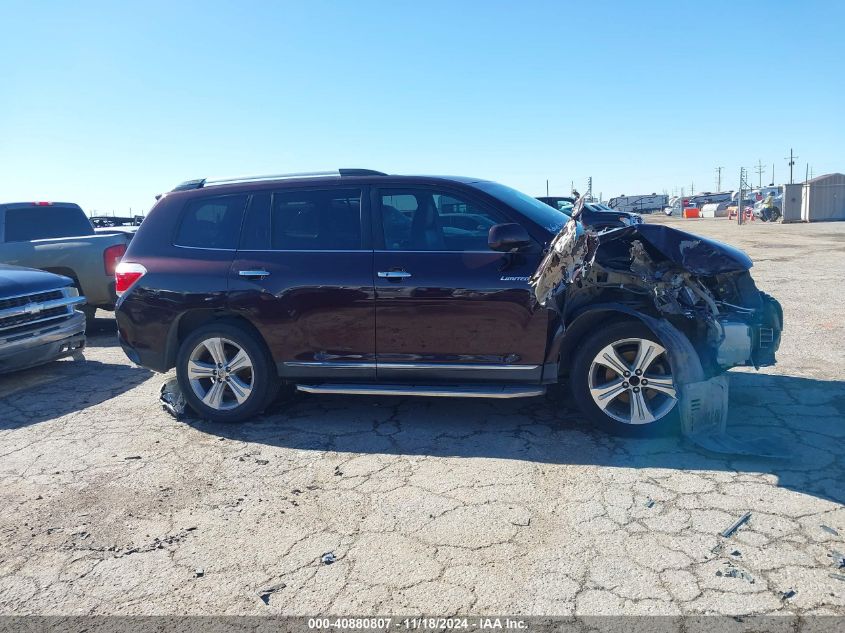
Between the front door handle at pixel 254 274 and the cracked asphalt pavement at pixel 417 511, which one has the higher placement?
the front door handle at pixel 254 274

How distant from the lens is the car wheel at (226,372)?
513 centimetres

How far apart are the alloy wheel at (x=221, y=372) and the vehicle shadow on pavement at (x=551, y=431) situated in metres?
0.22

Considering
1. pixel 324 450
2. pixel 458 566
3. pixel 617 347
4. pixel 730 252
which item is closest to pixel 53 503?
pixel 324 450

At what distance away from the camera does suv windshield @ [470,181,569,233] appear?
493cm

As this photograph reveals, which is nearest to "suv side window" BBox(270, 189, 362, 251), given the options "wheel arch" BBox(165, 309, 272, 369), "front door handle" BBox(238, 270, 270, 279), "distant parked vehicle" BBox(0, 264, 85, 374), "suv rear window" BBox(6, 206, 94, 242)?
"front door handle" BBox(238, 270, 270, 279)

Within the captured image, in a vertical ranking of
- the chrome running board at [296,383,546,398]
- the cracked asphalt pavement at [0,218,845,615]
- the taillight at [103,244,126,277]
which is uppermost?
the taillight at [103,244,126,277]

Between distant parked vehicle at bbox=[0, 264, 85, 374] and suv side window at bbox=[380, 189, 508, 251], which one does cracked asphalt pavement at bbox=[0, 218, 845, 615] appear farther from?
suv side window at bbox=[380, 189, 508, 251]

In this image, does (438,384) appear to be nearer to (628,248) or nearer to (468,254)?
(468,254)

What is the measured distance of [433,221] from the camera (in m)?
4.95

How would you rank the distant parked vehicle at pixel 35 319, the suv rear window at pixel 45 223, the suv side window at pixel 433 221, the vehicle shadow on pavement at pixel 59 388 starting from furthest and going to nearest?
the suv rear window at pixel 45 223 < the distant parked vehicle at pixel 35 319 < the vehicle shadow on pavement at pixel 59 388 < the suv side window at pixel 433 221

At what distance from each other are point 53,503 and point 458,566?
2.55 m

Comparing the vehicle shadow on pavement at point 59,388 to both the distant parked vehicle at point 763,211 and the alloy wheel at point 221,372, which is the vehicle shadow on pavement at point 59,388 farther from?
the distant parked vehicle at point 763,211

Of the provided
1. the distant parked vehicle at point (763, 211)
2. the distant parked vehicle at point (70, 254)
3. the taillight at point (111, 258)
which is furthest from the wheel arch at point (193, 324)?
the distant parked vehicle at point (763, 211)

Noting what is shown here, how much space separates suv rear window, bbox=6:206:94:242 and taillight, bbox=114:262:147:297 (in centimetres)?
484
